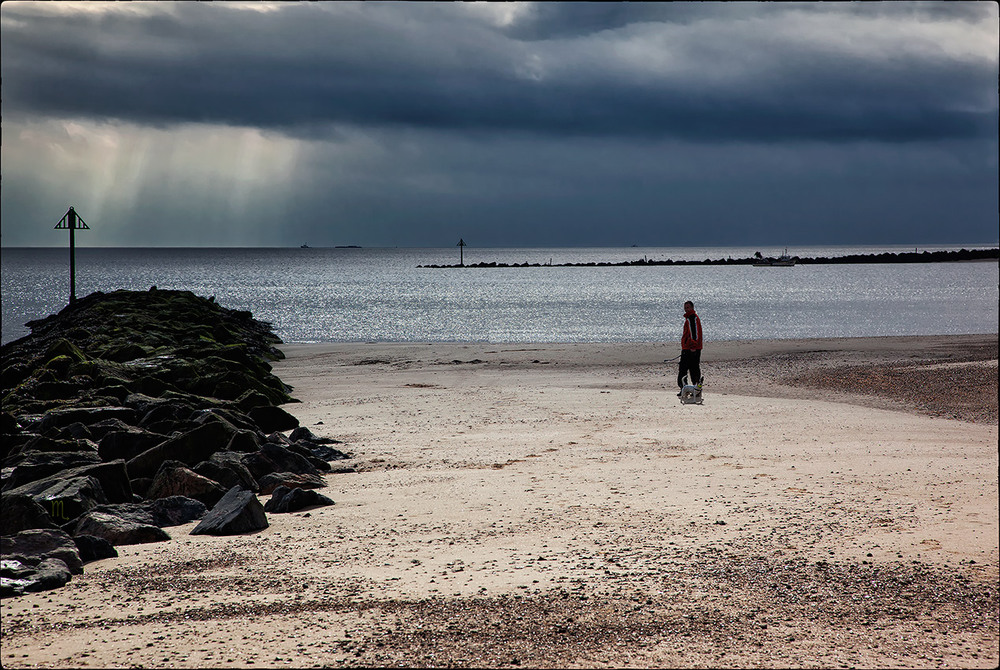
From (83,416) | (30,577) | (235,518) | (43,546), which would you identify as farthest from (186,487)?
(83,416)

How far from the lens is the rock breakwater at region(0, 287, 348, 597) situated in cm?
741

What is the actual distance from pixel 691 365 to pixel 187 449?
9661 mm

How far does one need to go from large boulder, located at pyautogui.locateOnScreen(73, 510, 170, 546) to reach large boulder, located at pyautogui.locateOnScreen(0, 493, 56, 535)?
264 millimetres

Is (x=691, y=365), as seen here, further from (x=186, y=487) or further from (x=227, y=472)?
(x=186, y=487)

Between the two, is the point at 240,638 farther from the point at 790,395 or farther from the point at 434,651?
the point at 790,395

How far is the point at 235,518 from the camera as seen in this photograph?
7809 mm

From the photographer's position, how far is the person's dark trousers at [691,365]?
1645cm

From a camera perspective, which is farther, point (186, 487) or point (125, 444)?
point (125, 444)

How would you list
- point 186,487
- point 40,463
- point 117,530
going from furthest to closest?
point 40,463, point 186,487, point 117,530

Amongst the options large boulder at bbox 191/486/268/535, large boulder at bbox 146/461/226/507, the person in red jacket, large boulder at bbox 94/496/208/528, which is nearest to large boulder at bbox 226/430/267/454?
large boulder at bbox 146/461/226/507

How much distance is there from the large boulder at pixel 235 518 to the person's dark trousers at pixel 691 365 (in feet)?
33.4

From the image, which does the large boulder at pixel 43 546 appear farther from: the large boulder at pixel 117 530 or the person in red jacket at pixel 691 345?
the person in red jacket at pixel 691 345

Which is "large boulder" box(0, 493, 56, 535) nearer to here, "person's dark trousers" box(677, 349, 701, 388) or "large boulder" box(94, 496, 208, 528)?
"large boulder" box(94, 496, 208, 528)

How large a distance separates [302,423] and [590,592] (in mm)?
9067
